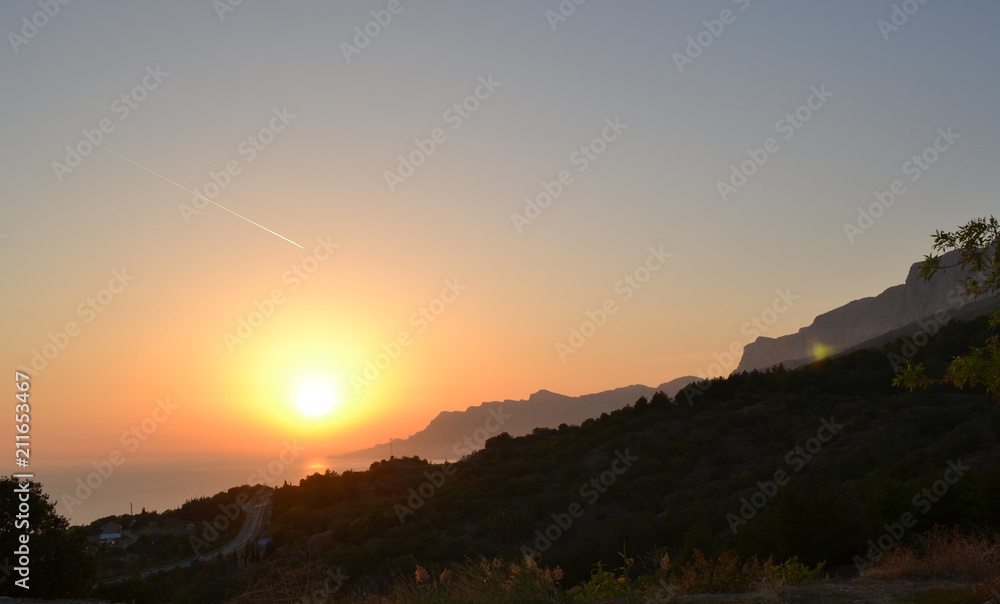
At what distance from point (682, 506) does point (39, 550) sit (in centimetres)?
2244

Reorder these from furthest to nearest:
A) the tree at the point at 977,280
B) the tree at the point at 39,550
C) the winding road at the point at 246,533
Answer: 1. the winding road at the point at 246,533
2. the tree at the point at 39,550
3. the tree at the point at 977,280

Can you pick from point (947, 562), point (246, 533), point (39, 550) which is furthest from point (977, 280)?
point (246, 533)

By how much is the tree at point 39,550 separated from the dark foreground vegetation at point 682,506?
1345 millimetres

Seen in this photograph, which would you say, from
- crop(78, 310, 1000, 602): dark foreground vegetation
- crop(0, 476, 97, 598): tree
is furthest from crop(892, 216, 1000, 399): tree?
crop(0, 476, 97, 598): tree

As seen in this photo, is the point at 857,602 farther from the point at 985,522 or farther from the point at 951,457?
the point at 951,457

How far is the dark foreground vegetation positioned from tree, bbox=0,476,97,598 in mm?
1345

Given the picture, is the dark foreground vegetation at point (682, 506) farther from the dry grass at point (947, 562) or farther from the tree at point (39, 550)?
the tree at point (39, 550)

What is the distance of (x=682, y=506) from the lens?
27.1 m

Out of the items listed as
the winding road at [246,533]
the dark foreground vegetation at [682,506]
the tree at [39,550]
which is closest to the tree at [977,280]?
the dark foreground vegetation at [682,506]

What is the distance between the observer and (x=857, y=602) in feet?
26.8

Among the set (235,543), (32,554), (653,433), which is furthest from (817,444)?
(235,543)

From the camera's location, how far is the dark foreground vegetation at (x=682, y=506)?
33.8ft

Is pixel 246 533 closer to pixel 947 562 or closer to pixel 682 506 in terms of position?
pixel 682 506

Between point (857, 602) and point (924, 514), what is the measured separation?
7389mm
